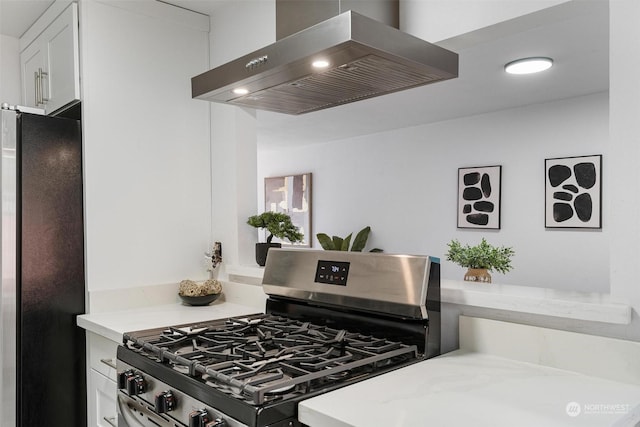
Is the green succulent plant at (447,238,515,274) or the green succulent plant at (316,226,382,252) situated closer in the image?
the green succulent plant at (447,238,515,274)

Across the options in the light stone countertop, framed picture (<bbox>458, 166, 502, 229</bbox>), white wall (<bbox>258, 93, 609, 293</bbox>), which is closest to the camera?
the light stone countertop

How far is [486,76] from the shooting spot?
3.72m

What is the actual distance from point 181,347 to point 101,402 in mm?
765

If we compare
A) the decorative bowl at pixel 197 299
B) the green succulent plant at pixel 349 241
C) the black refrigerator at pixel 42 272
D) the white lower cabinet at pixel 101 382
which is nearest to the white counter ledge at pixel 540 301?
the decorative bowl at pixel 197 299

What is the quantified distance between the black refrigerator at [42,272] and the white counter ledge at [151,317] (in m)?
0.15

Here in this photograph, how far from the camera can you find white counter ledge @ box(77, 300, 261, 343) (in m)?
1.87

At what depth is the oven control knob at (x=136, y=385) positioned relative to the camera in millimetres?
1448

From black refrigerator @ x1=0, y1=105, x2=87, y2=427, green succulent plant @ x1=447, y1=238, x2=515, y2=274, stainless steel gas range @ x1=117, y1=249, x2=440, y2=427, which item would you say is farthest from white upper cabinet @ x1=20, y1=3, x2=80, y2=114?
green succulent plant @ x1=447, y1=238, x2=515, y2=274

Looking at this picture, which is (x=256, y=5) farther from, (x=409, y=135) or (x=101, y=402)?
(x=409, y=135)

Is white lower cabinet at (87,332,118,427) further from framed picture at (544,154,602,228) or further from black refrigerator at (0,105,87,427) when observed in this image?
framed picture at (544,154,602,228)

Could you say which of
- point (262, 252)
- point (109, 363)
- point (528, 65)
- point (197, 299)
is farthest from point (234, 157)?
point (528, 65)

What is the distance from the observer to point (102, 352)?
1.98 meters

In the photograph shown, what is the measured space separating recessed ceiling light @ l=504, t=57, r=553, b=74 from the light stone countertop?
256 centimetres

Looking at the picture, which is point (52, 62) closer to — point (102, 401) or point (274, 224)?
point (274, 224)
